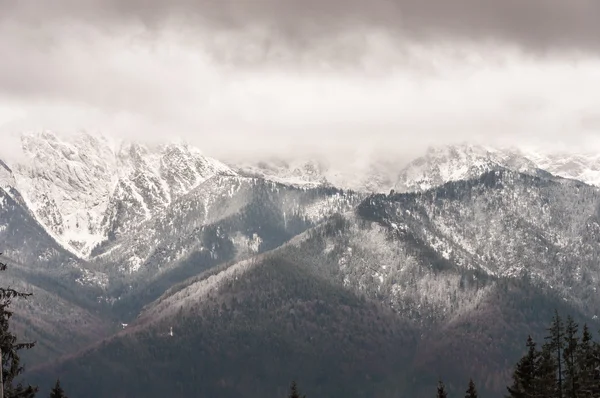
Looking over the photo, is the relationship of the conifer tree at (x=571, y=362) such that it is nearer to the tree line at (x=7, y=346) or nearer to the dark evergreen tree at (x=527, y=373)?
the dark evergreen tree at (x=527, y=373)

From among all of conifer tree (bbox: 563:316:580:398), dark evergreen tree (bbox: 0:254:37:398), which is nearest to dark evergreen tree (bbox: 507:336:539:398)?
conifer tree (bbox: 563:316:580:398)

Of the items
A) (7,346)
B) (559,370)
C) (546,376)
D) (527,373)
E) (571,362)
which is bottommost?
(7,346)

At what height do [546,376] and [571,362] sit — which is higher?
[571,362]

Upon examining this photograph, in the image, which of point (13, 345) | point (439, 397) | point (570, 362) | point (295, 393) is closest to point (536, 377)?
point (570, 362)

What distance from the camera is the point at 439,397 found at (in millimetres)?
139375

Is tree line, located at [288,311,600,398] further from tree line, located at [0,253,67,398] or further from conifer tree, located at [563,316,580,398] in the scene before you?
tree line, located at [0,253,67,398]

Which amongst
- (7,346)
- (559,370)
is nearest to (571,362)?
(559,370)

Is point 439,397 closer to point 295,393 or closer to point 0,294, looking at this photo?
point 295,393

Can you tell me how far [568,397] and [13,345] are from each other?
58173 mm

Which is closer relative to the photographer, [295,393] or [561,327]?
[561,327]

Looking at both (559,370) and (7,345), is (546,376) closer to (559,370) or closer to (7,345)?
Answer: (559,370)

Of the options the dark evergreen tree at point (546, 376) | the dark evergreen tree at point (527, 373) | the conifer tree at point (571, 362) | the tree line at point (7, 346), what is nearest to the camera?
the tree line at point (7, 346)

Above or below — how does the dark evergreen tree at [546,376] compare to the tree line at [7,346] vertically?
above

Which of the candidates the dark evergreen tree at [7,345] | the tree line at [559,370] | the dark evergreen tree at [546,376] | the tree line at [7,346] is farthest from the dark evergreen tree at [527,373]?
the dark evergreen tree at [7,345]
